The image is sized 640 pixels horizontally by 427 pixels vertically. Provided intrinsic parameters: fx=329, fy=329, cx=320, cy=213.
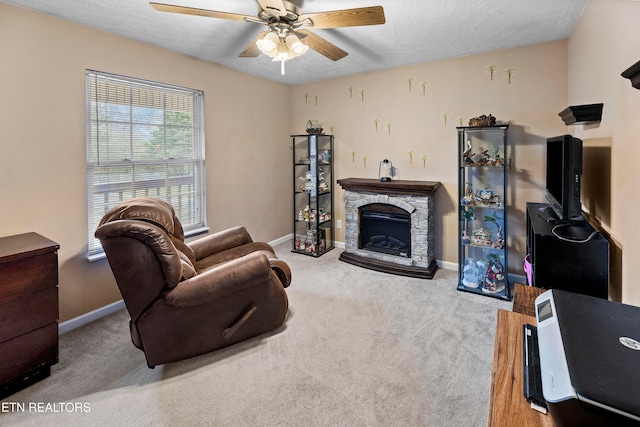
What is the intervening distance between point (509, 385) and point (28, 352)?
8.50 ft

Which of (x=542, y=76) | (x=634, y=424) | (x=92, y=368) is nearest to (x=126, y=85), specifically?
(x=92, y=368)

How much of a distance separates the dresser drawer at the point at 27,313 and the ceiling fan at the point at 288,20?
1904 mm

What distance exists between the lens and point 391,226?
413 cm

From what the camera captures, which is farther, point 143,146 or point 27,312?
point 143,146

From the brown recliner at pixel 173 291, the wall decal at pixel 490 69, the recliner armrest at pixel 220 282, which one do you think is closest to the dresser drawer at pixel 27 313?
the brown recliner at pixel 173 291

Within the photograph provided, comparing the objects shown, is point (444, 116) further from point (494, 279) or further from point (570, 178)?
point (570, 178)

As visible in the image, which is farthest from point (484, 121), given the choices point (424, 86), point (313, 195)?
point (313, 195)

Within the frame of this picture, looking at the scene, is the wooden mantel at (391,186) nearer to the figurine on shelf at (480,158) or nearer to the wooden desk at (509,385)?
the figurine on shelf at (480,158)

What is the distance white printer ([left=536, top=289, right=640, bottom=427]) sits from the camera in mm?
650

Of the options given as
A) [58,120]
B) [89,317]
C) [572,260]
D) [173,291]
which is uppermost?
[58,120]

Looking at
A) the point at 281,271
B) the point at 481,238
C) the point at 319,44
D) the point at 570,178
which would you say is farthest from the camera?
the point at 481,238

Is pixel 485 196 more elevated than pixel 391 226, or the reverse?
pixel 485 196

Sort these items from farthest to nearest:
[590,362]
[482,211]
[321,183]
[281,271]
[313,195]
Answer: [321,183] < [313,195] < [482,211] < [281,271] < [590,362]

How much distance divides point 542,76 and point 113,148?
4140 mm
